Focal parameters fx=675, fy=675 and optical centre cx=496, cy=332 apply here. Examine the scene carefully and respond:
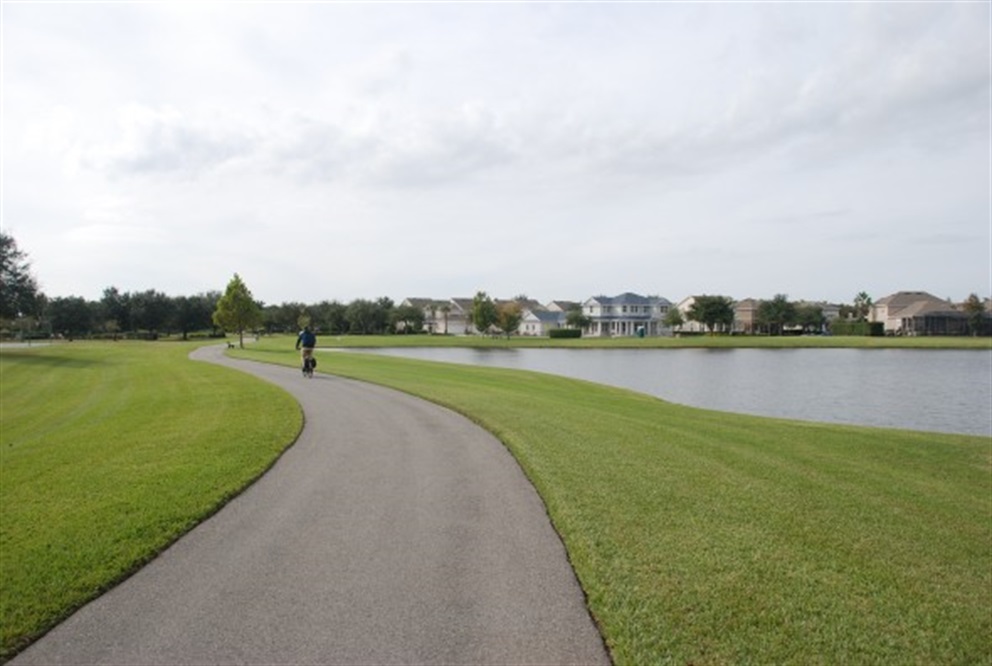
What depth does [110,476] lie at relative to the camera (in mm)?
10758

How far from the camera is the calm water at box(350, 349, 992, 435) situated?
27484mm

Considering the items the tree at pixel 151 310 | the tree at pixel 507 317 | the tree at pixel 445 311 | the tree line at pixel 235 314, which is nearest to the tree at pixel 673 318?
the tree line at pixel 235 314

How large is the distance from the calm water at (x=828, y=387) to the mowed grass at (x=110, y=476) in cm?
2110

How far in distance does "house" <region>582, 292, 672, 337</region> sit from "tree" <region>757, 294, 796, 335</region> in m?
20.2

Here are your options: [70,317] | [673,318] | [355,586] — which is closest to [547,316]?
[673,318]

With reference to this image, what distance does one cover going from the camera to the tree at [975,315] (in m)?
130

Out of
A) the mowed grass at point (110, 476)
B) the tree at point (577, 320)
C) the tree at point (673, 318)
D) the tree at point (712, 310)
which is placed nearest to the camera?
the mowed grass at point (110, 476)

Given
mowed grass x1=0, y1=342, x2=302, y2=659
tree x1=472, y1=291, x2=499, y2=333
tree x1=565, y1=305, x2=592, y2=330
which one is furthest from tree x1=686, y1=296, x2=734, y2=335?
mowed grass x1=0, y1=342, x2=302, y2=659

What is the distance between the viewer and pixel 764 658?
511 centimetres

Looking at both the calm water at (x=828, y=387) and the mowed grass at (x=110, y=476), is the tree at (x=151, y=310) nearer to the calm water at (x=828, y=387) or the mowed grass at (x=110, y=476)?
the calm water at (x=828, y=387)

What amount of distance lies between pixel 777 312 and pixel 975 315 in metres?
35.7

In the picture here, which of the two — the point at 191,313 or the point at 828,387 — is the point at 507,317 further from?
the point at 828,387

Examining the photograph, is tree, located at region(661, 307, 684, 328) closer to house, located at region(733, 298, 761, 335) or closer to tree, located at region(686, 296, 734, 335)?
tree, located at region(686, 296, 734, 335)

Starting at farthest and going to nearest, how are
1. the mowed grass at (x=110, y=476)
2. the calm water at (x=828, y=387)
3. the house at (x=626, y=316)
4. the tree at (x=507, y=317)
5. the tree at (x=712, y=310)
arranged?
the house at (x=626, y=316)
the tree at (x=712, y=310)
the tree at (x=507, y=317)
the calm water at (x=828, y=387)
the mowed grass at (x=110, y=476)
